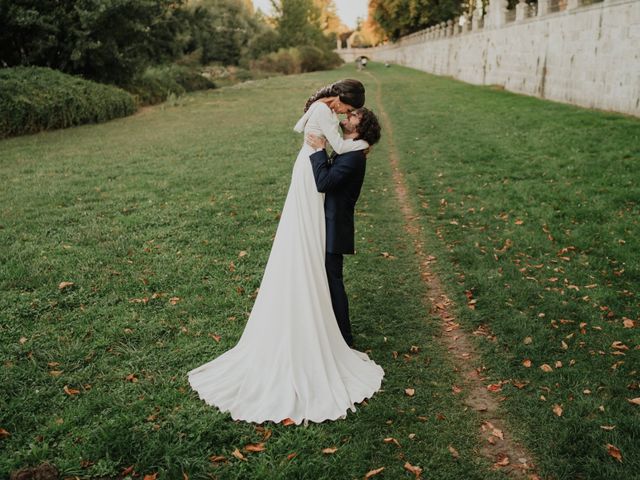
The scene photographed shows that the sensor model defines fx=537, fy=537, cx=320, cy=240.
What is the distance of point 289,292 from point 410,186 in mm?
7624

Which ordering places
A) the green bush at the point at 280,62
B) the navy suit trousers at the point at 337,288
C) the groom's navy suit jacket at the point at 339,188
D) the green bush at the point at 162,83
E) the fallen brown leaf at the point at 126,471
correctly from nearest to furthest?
the fallen brown leaf at the point at 126,471
the groom's navy suit jacket at the point at 339,188
the navy suit trousers at the point at 337,288
the green bush at the point at 162,83
the green bush at the point at 280,62

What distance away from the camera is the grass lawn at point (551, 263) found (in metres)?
4.36

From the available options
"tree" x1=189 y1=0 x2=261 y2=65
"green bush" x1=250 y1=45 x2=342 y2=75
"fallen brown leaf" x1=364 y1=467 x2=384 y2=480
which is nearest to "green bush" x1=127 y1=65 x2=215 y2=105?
"tree" x1=189 y1=0 x2=261 y2=65

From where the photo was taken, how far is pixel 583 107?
1775 centimetres

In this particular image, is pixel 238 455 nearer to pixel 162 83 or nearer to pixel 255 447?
pixel 255 447

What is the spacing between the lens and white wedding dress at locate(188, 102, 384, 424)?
4434 millimetres

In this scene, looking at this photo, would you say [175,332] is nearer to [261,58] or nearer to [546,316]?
[546,316]

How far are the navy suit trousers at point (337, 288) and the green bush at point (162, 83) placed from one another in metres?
23.7

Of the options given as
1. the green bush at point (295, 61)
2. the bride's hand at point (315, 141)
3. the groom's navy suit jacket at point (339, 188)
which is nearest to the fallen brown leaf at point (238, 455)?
the groom's navy suit jacket at point (339, 188)

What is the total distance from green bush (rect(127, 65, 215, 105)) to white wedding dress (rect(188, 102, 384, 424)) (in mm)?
23773

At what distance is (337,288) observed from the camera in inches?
198

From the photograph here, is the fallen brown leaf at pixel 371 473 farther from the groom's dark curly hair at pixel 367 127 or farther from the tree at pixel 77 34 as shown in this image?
the tree at pixel 77 34

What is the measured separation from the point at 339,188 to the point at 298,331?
1277mm

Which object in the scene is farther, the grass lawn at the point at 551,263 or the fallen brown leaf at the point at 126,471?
the grass lawn at the point at 551,263
